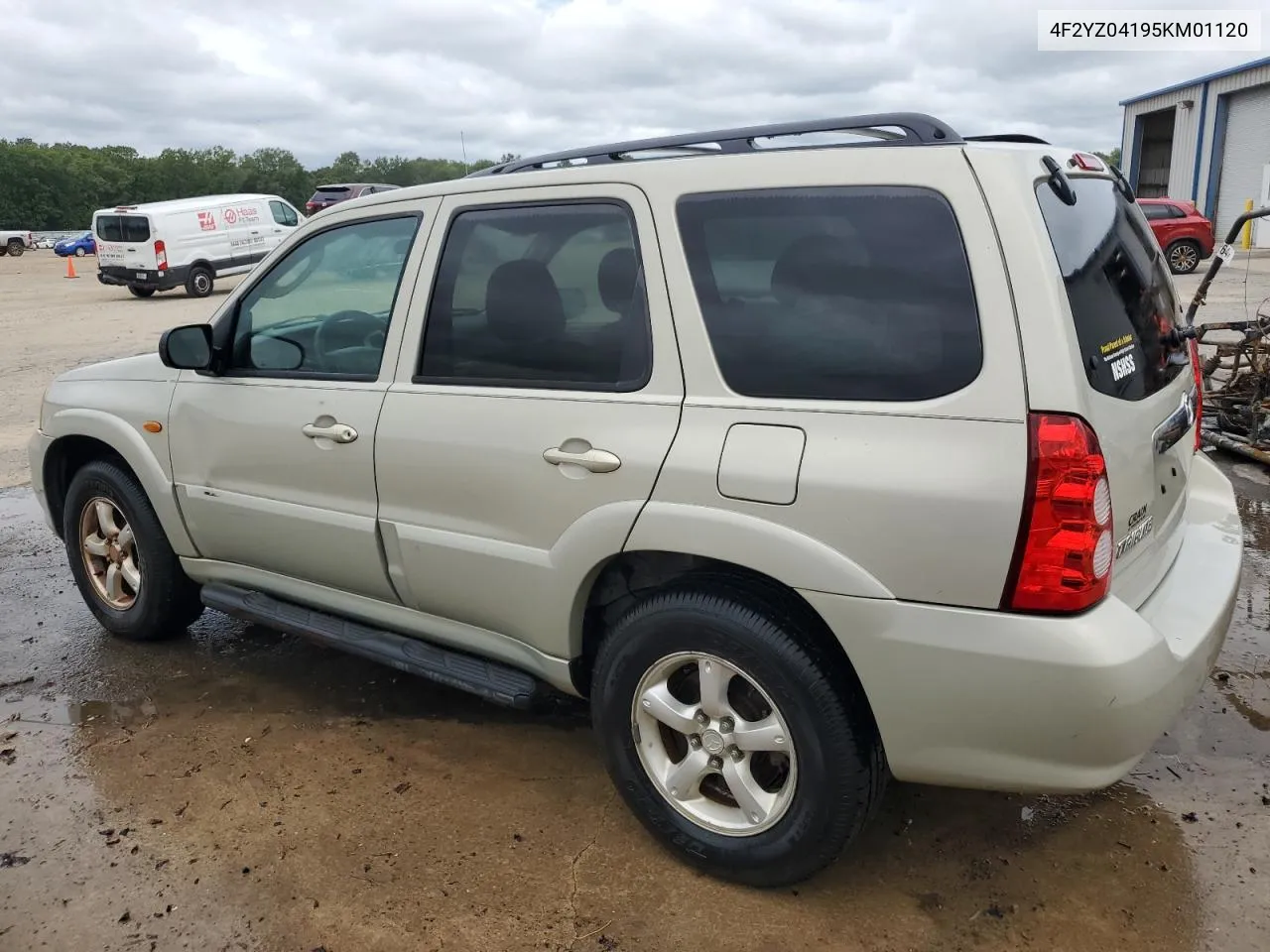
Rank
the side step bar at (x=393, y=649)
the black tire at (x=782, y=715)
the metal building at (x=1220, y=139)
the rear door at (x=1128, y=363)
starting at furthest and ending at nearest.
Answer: the metal building at (x=1220, y=139), the side step bar at (x=393, y=649), the black tire at (x=782, y=715), the rear door at (x=1128, y=363)

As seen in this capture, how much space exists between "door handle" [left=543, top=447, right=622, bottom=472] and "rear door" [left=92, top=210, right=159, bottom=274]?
67.9 ft

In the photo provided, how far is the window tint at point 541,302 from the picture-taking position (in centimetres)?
271

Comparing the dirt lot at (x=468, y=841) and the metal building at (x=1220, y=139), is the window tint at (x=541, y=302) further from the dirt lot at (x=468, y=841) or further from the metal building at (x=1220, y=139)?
the metal building at (x=1220, y=139)

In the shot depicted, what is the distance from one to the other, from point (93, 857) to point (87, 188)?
7993 centimetres

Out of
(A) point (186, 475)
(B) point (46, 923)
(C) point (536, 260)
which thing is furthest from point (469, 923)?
(A) point (186, 475)

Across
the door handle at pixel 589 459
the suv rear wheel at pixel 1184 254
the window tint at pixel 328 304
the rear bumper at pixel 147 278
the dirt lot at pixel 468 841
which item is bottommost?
the dirt lot at pixel 468 841

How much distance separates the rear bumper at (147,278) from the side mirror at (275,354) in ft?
63.0

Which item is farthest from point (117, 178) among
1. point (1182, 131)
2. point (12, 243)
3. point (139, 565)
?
point (139, 565)

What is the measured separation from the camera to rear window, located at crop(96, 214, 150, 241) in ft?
67.8

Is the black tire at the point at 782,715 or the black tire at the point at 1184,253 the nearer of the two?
the black tire at the point at 782,715

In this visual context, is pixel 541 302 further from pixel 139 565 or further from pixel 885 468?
pixel 139 565

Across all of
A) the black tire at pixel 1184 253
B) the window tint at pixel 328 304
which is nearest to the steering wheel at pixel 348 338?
the window tint at pixel 328 304

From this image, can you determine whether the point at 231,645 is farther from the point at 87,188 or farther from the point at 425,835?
the point at 87,188

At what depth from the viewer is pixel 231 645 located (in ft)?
14.2
